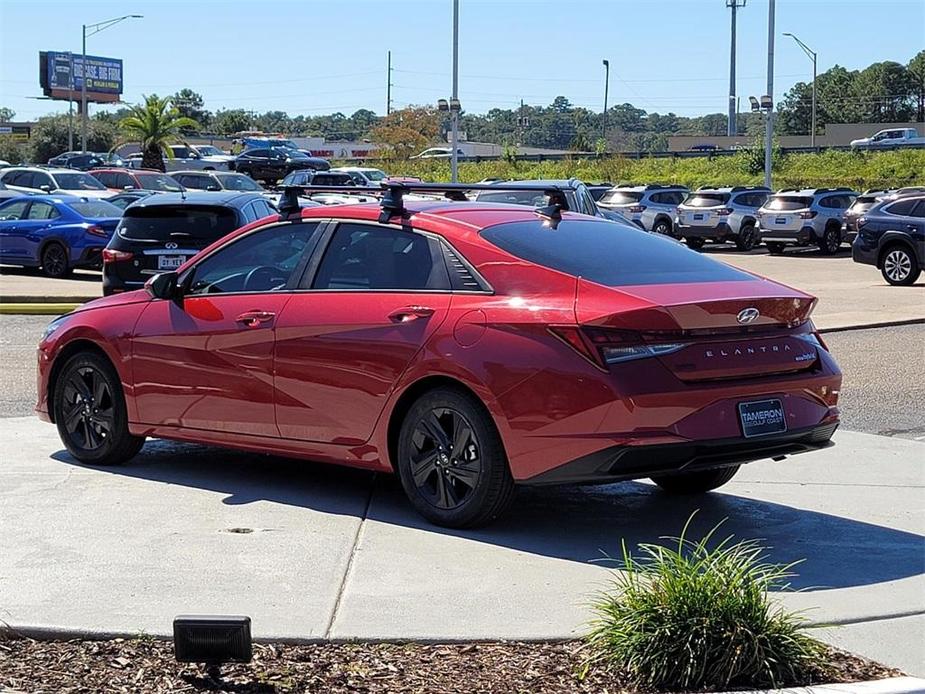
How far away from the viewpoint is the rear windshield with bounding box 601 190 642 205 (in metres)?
39.7

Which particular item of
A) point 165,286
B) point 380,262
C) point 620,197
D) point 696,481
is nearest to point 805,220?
point 620,197

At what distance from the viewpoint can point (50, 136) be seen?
96.2m

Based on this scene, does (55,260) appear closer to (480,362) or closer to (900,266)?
(900,266)

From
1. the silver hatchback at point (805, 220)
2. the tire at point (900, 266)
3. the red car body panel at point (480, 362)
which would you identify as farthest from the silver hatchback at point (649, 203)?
the red car body panel at point (480, 362)

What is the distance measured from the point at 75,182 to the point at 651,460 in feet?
110

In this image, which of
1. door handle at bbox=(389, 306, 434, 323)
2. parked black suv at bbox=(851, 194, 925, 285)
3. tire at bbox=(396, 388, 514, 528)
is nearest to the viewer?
tire at bbox=(396, 388, 514, 528)

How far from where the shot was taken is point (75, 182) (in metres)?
37.6

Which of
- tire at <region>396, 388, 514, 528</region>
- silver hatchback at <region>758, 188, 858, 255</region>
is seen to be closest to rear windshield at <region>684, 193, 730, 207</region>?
silver hatchback at <region>758, 188, 858, 255</region>

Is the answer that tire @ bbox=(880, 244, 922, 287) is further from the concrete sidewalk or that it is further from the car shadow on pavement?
the car shadow on pavement

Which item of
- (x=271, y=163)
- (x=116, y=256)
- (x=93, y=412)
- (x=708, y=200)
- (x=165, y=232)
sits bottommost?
(x=93, y=412)

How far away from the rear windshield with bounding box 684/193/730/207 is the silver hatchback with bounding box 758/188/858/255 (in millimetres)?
1708

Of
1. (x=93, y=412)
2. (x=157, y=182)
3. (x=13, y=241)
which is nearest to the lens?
(x=93, y=412)

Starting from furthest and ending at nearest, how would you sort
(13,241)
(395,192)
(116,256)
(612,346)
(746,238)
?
1. (746,238)
2. (13,241)
3. (116,256)
4. (395,192)
5. (612,346)

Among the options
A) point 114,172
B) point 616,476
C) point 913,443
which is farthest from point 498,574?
point 114,172
